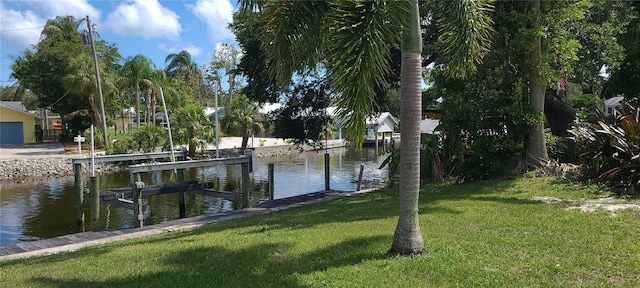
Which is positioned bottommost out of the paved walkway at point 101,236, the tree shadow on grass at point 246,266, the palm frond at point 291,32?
the paved walkway at point 101,236

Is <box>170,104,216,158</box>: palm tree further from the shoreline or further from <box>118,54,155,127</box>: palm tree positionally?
<box>118,54,155,127</box>: palm tree

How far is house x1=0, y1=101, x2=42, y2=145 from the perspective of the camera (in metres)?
40.8

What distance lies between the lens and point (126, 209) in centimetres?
1677

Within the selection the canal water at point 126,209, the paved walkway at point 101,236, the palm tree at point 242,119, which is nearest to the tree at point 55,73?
the palm tree at point 242,119

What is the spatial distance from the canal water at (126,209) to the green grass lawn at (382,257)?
2196mm

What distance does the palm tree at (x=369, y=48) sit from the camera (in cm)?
494

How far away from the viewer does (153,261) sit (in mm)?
6348

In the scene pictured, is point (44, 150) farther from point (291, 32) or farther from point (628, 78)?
point (628, 78)

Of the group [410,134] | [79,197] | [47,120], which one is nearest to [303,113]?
[79,197]

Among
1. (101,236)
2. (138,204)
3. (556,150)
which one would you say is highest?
(556,150)

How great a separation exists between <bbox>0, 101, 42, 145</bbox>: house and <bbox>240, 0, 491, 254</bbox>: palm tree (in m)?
42.1

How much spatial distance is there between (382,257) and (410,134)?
1.49 meters

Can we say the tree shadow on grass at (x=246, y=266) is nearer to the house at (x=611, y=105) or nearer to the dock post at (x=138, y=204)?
the dock post at (x=138, y=204)

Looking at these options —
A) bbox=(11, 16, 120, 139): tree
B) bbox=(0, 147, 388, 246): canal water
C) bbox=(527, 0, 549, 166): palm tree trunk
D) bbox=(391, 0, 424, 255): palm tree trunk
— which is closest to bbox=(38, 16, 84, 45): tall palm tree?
bbox=(11, 16, 120, 139): tree
